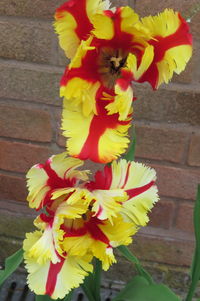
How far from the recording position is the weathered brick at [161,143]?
0.98m

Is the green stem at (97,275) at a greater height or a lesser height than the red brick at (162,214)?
greater

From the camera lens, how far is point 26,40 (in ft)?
3.08

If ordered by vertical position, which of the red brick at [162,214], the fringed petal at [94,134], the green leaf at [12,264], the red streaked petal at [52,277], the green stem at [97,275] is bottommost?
the red brick at [162,214]

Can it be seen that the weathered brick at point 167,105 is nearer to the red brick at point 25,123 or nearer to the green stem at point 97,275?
the red brick at point 25,123

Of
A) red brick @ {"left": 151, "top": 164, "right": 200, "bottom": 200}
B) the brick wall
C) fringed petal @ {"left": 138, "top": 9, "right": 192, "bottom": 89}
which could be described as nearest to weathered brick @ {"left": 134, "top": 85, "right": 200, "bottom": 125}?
the brick wall

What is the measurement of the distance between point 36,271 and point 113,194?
0.12 meters

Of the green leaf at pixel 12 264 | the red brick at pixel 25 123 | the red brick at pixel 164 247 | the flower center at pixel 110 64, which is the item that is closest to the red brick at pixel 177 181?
the red brick at pixel 164 247

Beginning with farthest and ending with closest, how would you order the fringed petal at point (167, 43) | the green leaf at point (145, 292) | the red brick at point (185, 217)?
the red brick at point (185, 217)
the green leaf at point (145, 292)
the fringed petal at point (167, 43)

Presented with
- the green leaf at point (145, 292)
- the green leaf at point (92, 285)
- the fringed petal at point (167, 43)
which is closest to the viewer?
the fringed petal at point (167, 43)

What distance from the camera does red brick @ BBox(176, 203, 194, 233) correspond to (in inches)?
41.1

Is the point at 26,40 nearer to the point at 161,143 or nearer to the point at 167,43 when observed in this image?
the point at 161,143

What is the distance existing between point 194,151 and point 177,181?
79 millimetres

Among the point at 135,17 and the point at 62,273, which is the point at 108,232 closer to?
the point at 62,273

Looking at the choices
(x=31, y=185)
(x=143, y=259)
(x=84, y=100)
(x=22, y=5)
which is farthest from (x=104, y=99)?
(x=143, y=259)
